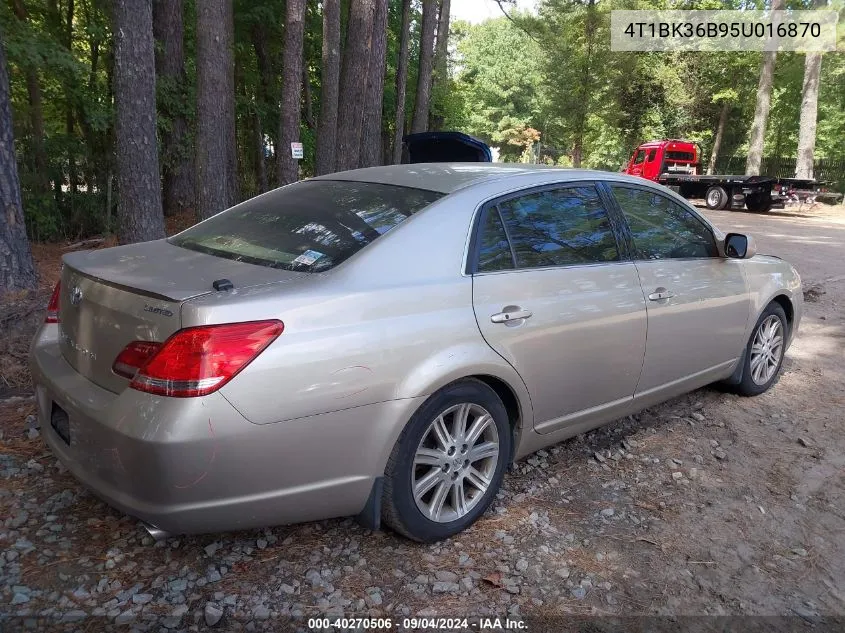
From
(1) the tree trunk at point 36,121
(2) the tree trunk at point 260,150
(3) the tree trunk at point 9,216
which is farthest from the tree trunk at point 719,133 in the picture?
(3) the tree trunk at point 9,216

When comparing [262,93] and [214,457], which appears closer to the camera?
[214,457]

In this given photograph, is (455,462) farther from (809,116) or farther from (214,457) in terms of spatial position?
(809,116)

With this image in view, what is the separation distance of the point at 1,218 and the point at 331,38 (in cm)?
902

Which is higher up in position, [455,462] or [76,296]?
[76,296]

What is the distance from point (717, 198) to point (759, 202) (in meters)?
1.36

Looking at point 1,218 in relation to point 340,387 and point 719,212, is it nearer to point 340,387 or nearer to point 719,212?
point 340,387

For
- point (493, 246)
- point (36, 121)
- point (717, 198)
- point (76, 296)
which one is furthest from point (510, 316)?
point (717, 198)

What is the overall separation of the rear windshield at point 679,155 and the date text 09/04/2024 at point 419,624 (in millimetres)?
25488

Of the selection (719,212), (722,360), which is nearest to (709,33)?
(719,212)

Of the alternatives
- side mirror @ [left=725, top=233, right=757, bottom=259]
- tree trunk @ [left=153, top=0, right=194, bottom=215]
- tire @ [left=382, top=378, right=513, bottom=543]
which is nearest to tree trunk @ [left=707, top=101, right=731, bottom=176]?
tree trunk @ [left=153, top=0, right=194, bottom=215]

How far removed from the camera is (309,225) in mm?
2963

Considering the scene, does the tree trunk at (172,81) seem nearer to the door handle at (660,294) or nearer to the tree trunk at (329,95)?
the tree trunk at (329,95)

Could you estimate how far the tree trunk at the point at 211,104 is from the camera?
9.34 meters

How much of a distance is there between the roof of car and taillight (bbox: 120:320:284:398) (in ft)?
4.20
